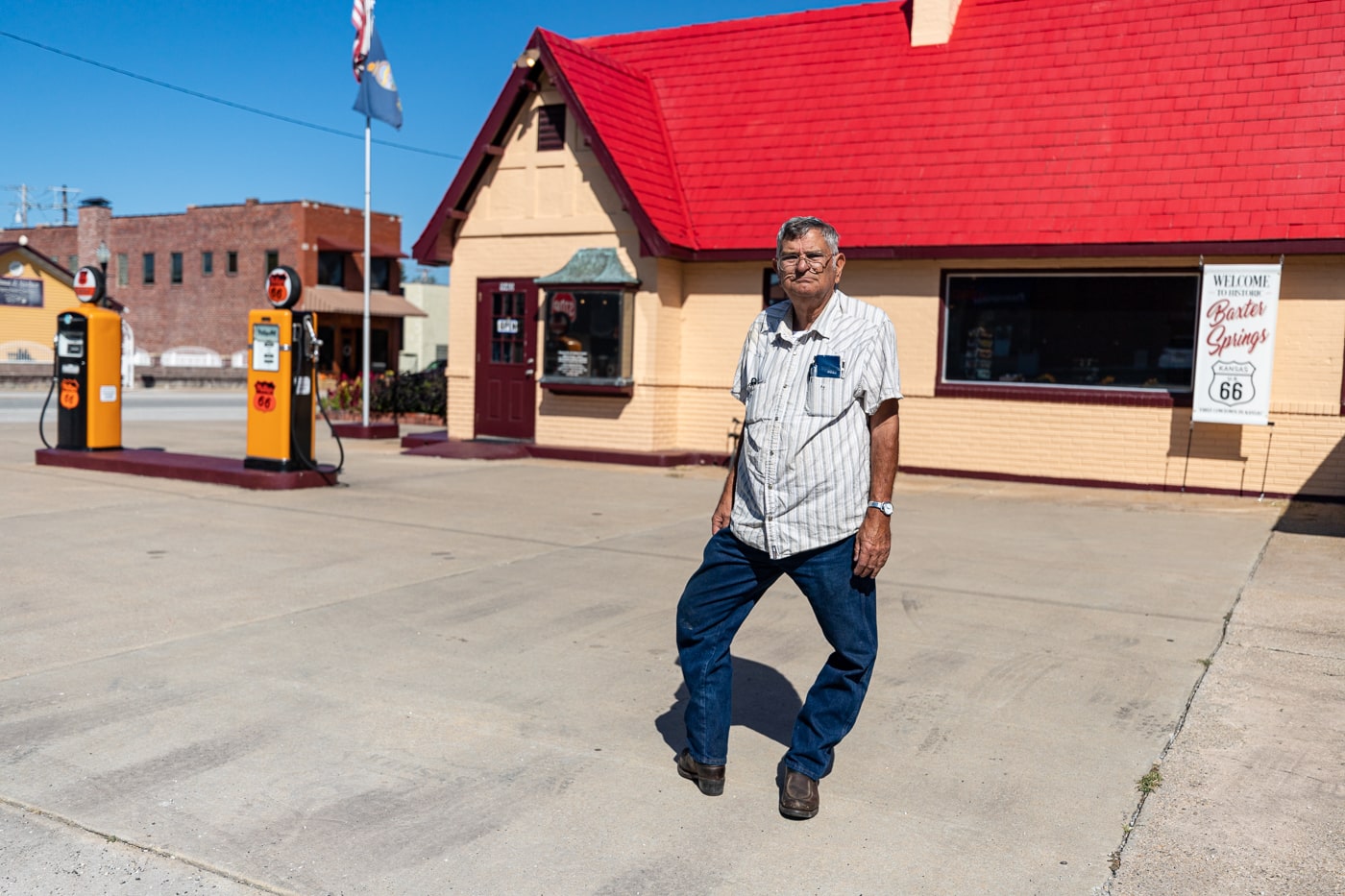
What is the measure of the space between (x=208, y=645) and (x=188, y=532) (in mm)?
3512

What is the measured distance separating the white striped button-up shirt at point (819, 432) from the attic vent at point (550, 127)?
1279 cm

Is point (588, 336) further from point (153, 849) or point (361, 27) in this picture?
point (153, 849)

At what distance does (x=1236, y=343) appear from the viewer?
12.4 meters

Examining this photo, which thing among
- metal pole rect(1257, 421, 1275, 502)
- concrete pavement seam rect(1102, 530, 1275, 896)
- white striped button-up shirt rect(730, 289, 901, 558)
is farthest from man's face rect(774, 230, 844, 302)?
metal pole rect(1257, 421, 1275, 502)

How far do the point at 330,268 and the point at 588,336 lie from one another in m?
38.3

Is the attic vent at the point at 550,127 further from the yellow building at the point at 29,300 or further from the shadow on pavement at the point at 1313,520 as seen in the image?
the yellow building at the point at 29,300

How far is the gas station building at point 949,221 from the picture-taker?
12891mm

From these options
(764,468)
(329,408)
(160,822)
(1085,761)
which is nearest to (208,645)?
(160,822)

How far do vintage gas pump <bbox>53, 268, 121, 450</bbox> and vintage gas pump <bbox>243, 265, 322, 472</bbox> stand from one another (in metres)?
2.53

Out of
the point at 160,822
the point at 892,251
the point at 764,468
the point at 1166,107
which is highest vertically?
the point at 1166,107

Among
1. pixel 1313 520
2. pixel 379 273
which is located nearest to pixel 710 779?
pixel 1313 520

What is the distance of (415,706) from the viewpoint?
5215mm

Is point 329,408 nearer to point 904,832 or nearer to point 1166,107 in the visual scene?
point 1166,107

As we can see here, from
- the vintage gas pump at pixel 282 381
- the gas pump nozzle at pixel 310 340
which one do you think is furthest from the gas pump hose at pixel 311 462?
the gas pump nozzle at pixel 310 340
